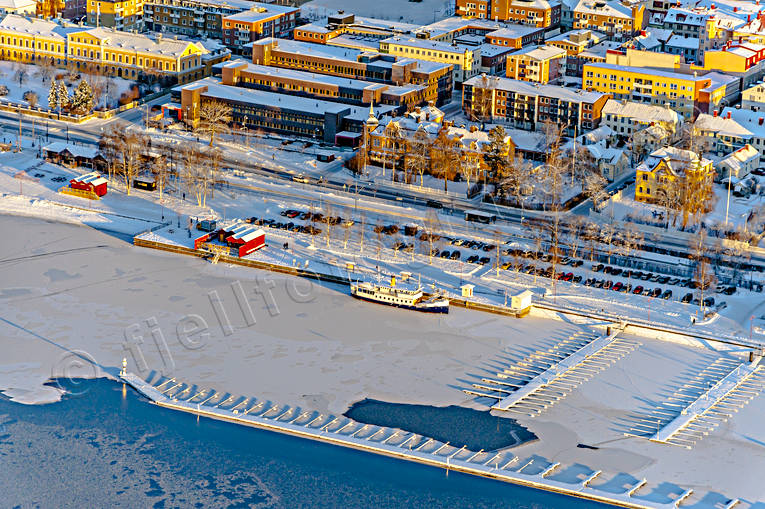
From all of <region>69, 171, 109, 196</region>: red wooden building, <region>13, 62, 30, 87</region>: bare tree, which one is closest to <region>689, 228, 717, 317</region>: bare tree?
<region>69, 171, 109, 196</region>: red wooden building

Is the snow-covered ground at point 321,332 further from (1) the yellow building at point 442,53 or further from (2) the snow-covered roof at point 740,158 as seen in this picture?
(1) the yellow building at point 442,53

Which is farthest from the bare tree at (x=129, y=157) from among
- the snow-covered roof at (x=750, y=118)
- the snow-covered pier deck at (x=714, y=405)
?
the snow-covered pier deck at (x=714, y=405)

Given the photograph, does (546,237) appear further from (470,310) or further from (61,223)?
(61,223)

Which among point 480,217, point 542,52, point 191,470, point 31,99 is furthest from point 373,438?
point 542,52

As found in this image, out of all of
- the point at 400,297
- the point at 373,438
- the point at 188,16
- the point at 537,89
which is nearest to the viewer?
the point at 373,438

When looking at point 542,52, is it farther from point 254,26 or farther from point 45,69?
point 45,69

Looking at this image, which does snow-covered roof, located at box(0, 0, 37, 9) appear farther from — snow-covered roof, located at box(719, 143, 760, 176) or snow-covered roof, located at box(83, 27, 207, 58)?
snow-covered roof, located at box(719, 143, 760, 176)

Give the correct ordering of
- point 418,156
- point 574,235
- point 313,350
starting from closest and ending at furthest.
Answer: point 313,350 < point 574,235 < point 418,156
